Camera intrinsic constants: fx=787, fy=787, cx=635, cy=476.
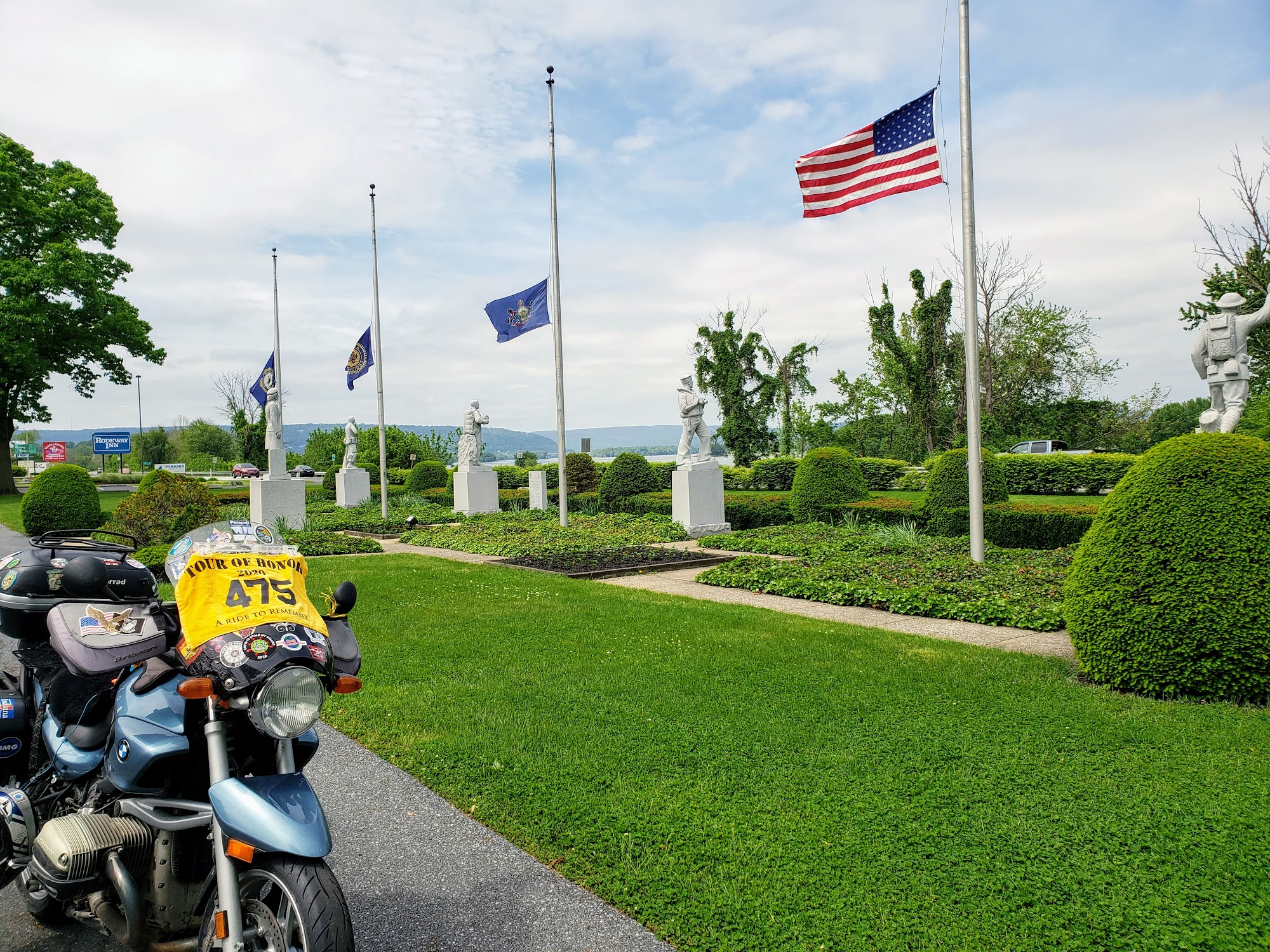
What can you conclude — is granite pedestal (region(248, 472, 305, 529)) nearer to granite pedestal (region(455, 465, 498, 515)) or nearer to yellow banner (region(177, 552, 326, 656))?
granite pedestal (region(455, 465, 498, 515))

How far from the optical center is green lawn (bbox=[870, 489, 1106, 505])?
57.9 feet

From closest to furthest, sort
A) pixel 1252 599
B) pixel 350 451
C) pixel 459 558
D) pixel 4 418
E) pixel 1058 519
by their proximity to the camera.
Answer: pixel 1252 599, pixel 1058 519, pixel 459 558, pixel 350 451, pixel 4 418

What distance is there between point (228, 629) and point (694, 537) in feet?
45.0

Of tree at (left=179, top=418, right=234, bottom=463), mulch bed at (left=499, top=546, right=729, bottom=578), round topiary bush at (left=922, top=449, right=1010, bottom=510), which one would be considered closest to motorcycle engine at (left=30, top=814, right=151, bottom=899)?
mulch bed at (left=499, top=546, right=729, bottom=578)

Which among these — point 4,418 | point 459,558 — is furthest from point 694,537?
point 4,418

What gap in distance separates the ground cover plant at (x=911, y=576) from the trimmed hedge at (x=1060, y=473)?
A: 1214 cm

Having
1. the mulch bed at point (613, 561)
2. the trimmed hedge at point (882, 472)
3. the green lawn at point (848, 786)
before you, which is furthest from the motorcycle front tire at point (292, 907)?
the trimmed hedge at point (882, 472)

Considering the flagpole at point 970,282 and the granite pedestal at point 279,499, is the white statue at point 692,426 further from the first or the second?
the granite pedestal at point 279,499

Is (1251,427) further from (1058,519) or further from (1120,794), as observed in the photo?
(1120,794)

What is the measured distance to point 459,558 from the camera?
507 inches

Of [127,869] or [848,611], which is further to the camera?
[848,611]

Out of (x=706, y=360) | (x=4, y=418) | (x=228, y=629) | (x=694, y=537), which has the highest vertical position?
(x=706, y=360)

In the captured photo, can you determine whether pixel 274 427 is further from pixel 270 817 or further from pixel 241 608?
pixel 270 817

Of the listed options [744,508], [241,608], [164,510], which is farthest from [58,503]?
[241,608]
